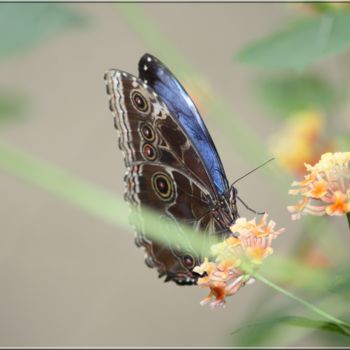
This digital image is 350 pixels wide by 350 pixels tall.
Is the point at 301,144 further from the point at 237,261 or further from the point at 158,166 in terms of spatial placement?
the point at 237,261

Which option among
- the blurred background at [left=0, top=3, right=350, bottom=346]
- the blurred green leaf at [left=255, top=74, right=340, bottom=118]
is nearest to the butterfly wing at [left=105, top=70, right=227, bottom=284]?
the blurred green leaf at [left=255, top=74, right=340, bottom=118]

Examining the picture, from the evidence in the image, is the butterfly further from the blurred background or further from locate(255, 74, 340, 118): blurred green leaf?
the blurred background

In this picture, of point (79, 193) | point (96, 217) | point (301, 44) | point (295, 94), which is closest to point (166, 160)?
point (79, 193)

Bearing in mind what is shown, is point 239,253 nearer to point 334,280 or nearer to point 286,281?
point 334,280

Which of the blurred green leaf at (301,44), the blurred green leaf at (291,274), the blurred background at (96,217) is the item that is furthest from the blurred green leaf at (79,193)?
the blurred background at (96,217)

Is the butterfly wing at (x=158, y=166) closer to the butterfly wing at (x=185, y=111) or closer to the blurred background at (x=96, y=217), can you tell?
the butterfly wing at (x=185, y=111)

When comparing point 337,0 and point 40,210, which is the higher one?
point 40,210

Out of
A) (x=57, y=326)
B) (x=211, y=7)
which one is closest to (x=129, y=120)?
(x=57, y=326)
